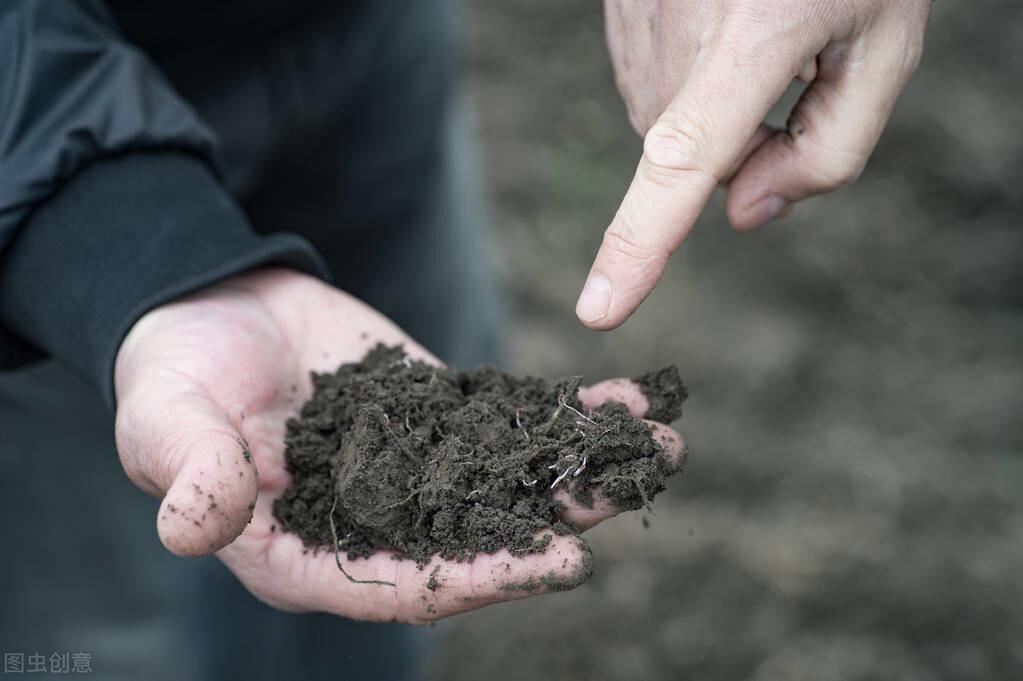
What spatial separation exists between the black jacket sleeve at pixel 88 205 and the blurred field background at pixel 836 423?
75.6 inches

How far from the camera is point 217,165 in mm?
2100

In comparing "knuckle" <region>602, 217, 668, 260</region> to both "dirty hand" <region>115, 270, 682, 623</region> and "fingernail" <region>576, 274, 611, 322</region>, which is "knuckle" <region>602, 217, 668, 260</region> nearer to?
"fingernail" <region>576, 274, 611, 322</region>

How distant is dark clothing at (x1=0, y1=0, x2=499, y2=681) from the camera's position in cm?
180

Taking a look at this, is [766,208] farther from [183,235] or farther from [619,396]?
[183,235]

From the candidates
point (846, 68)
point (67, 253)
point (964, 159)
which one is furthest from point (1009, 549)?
point (67, 253)

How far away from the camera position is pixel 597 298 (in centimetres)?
153

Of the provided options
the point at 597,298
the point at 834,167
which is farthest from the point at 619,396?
the point at 834,167

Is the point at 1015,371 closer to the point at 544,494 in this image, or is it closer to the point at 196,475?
the point at 544,494

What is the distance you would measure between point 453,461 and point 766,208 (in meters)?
0.87

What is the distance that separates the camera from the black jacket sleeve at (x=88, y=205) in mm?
1765

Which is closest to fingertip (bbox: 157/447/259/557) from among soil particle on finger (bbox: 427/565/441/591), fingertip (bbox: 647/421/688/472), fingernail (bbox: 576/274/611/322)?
soil particle on finger (bbox: 427/565/441/591)

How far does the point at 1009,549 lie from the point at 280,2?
3.07 meters

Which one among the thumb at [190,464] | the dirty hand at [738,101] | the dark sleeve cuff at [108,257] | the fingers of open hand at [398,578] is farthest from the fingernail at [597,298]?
the dark sleeve cuff at [108,257]

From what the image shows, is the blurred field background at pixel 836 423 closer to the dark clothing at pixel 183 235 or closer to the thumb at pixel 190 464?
the dark clothing at pixel 183 235
